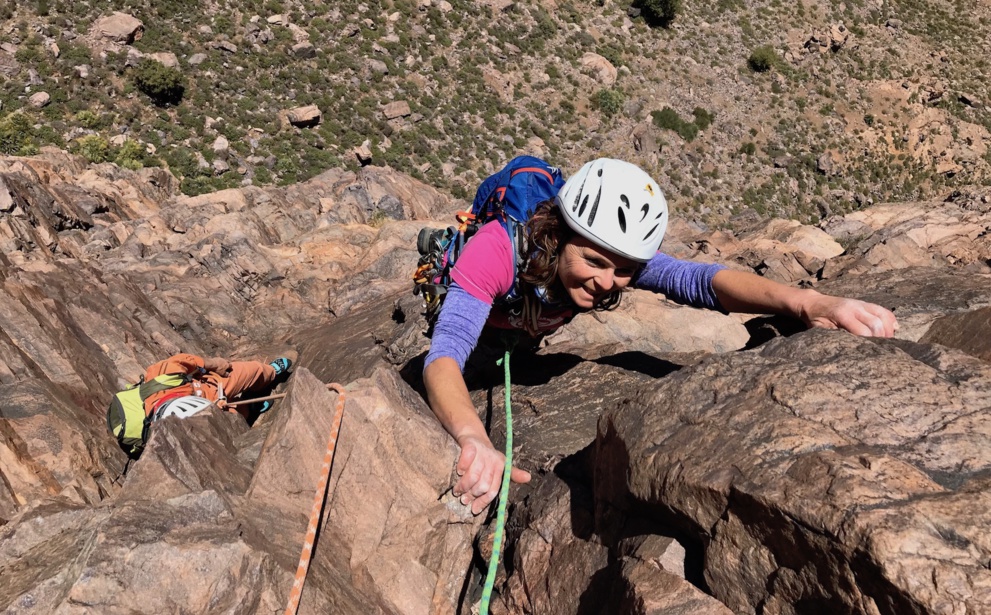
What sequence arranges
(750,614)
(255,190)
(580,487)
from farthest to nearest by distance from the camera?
(255,190)
(580,487)
(750,614)

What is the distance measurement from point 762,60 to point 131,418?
215ft

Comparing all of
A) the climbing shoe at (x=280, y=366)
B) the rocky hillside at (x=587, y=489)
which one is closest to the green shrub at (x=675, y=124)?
the climbing shoe at (x=280, y=366)

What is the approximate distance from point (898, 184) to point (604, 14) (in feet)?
103

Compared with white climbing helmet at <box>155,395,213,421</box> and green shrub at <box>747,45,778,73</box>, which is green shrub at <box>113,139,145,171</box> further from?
green shrub at <box>747,45,778,73</box>

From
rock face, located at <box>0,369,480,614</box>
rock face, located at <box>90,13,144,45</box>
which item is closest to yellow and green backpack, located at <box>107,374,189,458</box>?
rock face, located at <box>0,369,480,614</box>

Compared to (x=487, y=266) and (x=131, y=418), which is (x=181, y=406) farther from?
(x=487, y=266)

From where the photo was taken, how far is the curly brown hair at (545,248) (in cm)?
461

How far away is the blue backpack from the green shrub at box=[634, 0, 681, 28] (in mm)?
63411

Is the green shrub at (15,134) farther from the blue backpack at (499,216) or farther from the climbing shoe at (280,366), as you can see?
the blue backpack at (499,216)

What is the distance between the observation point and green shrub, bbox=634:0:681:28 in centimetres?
6117

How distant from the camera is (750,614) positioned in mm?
2654

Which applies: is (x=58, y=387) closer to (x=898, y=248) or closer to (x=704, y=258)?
(x=704, y=258)

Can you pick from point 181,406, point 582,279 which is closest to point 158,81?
point 181,406

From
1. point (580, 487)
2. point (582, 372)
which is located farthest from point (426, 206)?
point (580, 487)
